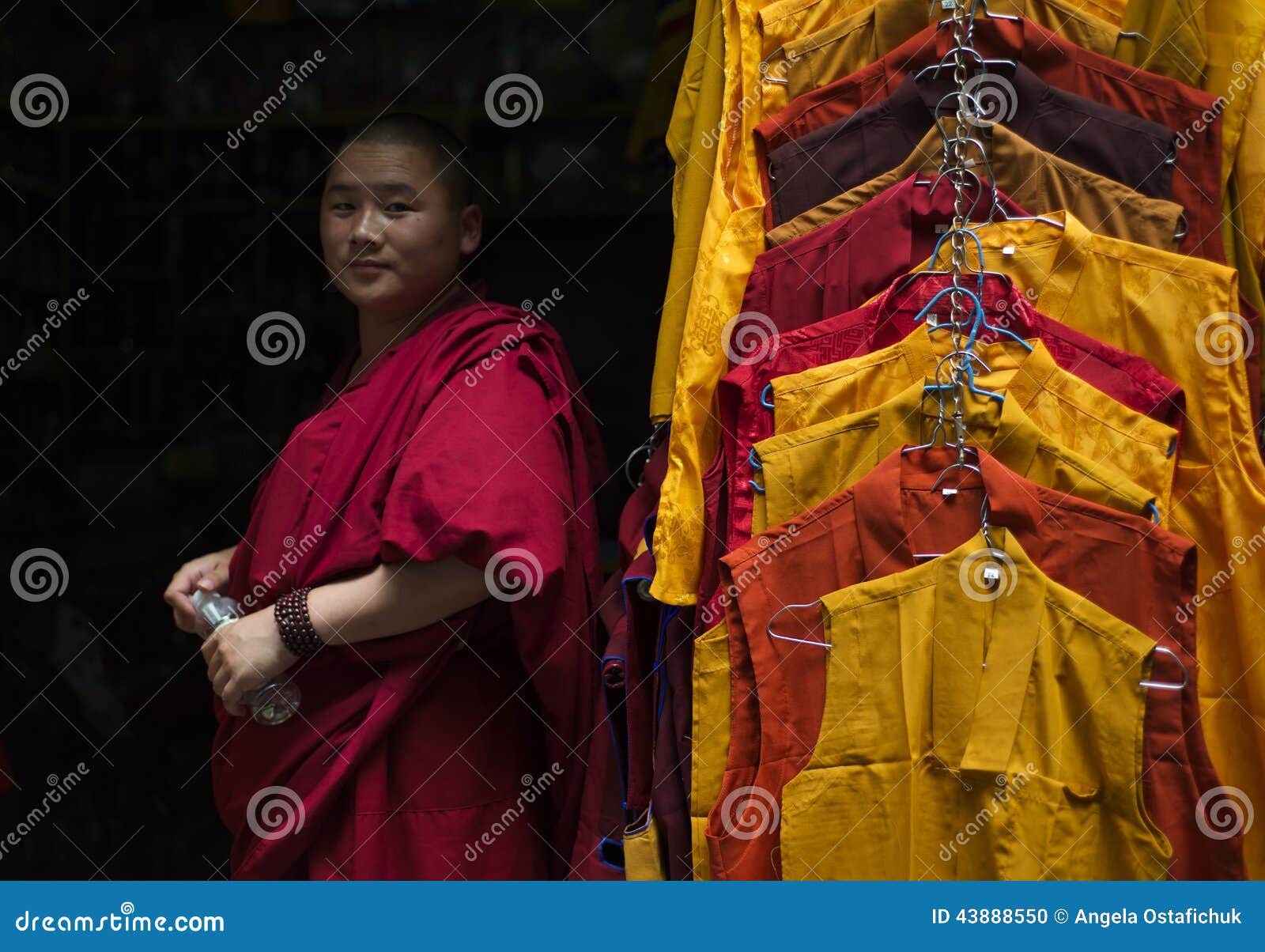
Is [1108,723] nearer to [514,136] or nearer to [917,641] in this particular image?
[917,641]

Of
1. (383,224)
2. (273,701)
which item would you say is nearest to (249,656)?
(273,701)

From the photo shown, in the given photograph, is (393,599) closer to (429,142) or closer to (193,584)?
(193,584)

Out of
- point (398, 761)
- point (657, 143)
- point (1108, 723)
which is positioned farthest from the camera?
point (657, 143)

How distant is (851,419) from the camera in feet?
5.42

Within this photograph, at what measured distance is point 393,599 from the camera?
2006mm

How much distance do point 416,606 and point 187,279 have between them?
177cm

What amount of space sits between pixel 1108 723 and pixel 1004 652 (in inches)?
5.3

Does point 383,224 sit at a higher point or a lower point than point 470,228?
lower

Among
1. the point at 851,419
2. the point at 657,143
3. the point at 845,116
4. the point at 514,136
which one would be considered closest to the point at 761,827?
the point at 851,419

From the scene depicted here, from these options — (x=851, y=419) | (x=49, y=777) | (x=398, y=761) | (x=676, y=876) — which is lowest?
(x=49, y=777)

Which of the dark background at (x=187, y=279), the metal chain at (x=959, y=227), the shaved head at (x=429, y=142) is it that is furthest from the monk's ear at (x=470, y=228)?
the metal chain at (x=959, y=227)

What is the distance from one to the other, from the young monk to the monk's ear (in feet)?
0.24

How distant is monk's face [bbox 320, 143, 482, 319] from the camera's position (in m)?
2.25

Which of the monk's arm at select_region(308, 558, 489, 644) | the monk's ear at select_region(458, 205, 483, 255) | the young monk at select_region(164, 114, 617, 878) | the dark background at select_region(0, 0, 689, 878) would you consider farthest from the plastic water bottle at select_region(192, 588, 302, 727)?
the dark background at select_region(0, 0, 689, 878)
